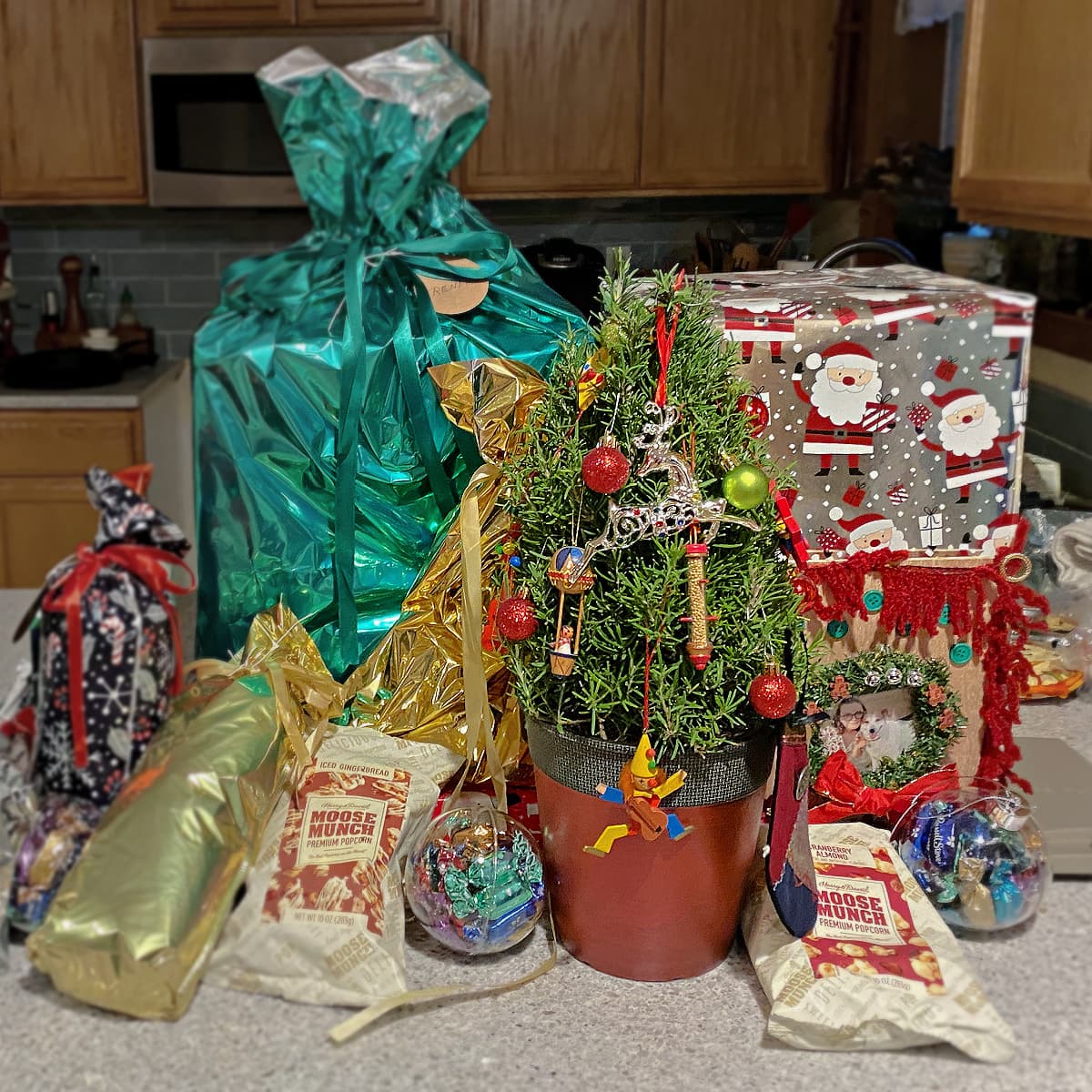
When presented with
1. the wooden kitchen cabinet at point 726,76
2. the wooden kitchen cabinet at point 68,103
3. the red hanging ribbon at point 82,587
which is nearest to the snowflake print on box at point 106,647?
the red hanging ribbon at point 82,587

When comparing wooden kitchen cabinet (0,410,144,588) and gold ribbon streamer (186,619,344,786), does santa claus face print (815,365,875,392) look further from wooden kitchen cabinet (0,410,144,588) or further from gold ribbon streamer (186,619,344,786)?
wooden kitchen cabinet (0,410,144,588)

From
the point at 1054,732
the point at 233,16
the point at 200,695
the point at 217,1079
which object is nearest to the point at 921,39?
the point at 1054,732

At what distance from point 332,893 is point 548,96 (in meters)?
2.32

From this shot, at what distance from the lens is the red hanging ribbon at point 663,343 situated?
26.4 inches

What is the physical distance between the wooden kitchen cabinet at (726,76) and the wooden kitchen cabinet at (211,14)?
0.84 m

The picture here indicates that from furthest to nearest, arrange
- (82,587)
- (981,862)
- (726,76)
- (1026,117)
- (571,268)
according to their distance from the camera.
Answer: (726,76)
(1026,117)
(571,268)
(981,862)
(82,587)

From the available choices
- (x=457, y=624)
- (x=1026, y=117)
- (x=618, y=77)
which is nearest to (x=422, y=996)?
(x=457, y=624)

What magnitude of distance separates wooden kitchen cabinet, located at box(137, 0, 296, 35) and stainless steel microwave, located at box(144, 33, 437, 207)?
0.05 m

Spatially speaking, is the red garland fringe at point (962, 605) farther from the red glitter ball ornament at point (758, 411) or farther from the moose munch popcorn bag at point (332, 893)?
the moose munch popcorn bag at point (332, 893)

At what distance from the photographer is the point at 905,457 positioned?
31.4 inches

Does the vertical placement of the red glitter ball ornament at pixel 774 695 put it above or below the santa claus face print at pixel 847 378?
below

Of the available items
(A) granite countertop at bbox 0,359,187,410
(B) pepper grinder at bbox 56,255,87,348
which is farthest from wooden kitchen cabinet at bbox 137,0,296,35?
(A) granite countertop at bbox 0,359,187,410

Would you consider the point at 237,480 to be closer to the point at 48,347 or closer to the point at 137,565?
the point at 137,565

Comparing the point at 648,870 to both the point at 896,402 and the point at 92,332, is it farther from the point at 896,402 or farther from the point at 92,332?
the point at 92,332
